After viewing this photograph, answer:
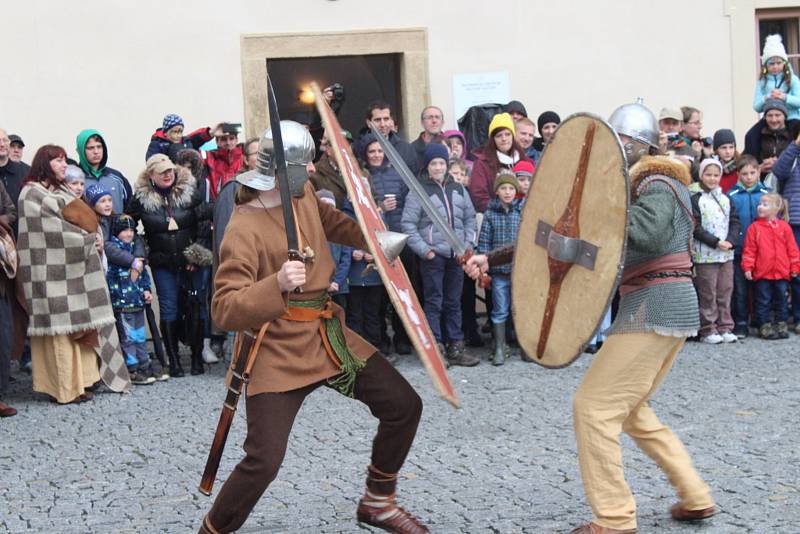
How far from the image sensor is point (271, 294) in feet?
13.4

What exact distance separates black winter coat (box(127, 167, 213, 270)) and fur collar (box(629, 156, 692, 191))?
453 cm

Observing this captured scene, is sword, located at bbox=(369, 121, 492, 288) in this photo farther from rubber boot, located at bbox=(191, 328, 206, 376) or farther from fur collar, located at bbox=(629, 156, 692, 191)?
rubber boot, located at bbox=(191, 328, 206, 376)

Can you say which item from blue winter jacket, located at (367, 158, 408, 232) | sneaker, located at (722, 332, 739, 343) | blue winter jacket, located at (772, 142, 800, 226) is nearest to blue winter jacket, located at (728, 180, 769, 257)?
blue winter jacket, located at (772, 142, 800, 226)

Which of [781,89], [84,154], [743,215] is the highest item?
[781,89]

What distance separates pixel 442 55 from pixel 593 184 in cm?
666

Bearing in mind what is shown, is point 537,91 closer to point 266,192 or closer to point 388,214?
point 388,214

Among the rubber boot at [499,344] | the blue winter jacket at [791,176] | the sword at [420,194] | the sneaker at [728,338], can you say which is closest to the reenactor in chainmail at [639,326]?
the sword at [420,194]

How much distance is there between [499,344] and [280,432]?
442cm

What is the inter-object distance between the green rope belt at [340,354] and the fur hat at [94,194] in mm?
3938

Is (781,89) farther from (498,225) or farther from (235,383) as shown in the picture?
(235,383)

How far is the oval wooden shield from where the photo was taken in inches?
161

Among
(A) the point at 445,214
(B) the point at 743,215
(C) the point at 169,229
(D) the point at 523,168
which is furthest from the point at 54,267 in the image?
(B) the point at 743,215

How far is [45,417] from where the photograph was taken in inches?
289

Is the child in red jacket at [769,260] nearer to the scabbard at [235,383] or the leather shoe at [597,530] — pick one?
the leather shoe at [597,530]
